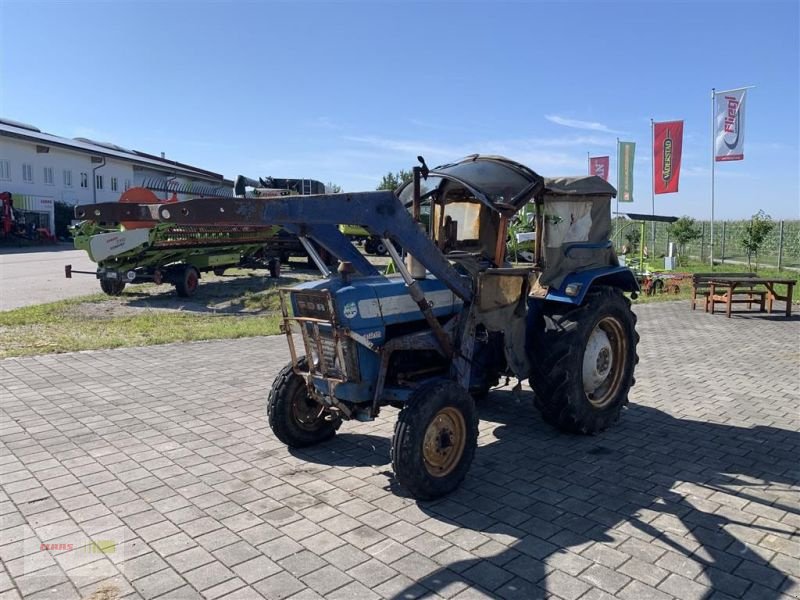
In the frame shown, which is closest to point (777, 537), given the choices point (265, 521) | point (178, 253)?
point (265, 521)

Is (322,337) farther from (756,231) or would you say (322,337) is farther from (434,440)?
(756,231)

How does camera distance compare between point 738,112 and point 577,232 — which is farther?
point 738,112

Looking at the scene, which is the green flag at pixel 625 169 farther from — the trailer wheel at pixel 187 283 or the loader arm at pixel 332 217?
the loader arm at pixel 332 217

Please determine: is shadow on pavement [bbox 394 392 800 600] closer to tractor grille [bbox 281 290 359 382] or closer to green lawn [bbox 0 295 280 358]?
tractor grille [bbox 281 290 359 382]

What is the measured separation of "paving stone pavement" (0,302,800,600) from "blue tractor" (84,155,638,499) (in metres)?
0.40

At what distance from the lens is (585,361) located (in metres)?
5.52

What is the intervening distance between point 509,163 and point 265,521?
3344 millimetres

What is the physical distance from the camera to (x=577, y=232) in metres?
5.57

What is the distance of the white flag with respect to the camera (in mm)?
20469

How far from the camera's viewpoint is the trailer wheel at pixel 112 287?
45.8ft

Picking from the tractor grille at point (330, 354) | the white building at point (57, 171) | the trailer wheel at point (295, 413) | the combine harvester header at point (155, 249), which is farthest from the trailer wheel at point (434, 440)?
the white building at point (57, 171)

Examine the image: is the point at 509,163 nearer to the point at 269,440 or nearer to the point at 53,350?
the point at 269,440

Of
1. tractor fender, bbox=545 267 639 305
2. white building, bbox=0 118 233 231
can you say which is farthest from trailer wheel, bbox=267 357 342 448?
white building, bbox=0 118 233 231

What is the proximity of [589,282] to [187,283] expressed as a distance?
428 inches
